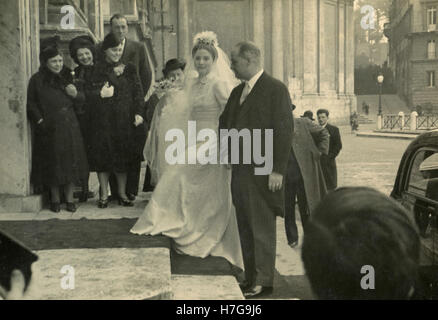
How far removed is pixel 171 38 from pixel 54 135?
8037mm

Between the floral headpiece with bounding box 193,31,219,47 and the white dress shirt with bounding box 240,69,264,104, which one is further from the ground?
the floral headpiece with bounding box 193,31,219,47

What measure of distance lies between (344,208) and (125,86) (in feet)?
13.1

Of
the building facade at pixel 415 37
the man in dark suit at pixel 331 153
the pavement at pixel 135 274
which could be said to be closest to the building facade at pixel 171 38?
the pavement at pixel 135 274

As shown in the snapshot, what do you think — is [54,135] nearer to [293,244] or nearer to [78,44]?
[78,44]

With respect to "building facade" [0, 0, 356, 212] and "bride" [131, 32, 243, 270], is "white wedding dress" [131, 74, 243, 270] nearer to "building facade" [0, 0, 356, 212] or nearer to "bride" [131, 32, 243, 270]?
"bride" [131, 32, 243, 270]

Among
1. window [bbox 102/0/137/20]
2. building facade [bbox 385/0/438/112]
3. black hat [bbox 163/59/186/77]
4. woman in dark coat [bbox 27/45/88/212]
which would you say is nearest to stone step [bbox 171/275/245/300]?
woman in dark coat [bbox 27/45/88/212]

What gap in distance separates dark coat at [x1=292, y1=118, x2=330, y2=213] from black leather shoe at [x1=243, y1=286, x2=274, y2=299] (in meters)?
1.86

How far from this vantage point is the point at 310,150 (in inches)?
213

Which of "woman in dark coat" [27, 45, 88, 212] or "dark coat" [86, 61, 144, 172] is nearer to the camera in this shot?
"woman in dark coat" [27, 45, 88, 212]

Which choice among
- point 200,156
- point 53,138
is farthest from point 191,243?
point 53,138

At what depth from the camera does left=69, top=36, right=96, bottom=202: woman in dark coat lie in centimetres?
494

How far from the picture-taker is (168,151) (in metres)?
4.90
